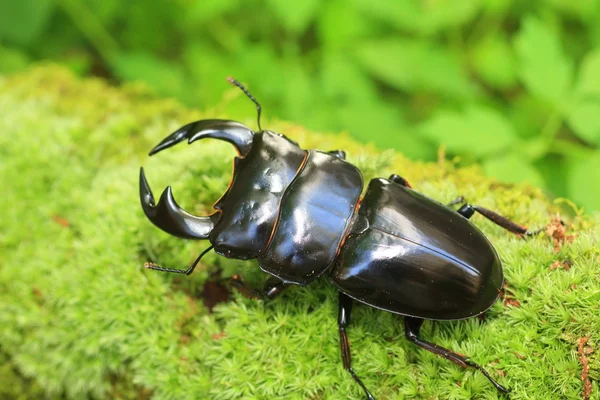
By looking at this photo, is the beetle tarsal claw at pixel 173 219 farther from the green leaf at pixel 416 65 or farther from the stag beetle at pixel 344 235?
the green leaf at pixel 416 65

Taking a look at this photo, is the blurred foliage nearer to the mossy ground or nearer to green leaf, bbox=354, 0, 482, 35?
green leaf, bbox=354, 0, 482, 35

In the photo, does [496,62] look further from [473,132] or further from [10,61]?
[10,61]

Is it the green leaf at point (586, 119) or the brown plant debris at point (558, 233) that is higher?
the green leaf at point (586, 119)

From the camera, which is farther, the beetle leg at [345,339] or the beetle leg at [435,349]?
the beetle leg at [345,339]

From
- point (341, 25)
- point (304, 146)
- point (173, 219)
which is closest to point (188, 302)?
point (173, 219)

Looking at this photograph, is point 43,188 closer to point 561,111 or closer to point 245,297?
point 245,297

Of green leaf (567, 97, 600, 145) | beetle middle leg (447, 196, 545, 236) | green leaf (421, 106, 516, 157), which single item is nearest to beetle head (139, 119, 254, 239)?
beetle middle leg (447, 196, 545, 236)

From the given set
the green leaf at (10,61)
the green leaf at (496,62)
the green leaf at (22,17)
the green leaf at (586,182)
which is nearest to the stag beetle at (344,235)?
the green leaf at (586,182)
